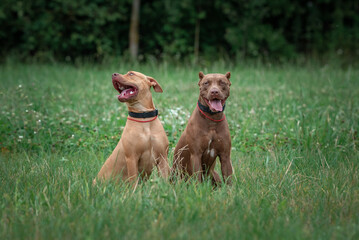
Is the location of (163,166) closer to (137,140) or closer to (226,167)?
(137,140)

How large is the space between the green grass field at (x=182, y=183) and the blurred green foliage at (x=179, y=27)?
699 centimetres

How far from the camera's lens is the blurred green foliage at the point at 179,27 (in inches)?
593

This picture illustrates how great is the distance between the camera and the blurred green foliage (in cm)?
1506

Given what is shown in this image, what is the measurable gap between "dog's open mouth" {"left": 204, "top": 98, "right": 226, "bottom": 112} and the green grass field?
80cm

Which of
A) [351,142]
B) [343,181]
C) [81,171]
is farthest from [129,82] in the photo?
[351,142]

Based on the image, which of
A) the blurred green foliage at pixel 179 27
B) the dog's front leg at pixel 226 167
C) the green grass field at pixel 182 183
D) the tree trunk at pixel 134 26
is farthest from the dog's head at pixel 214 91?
the tree trunk at pixel 134 26

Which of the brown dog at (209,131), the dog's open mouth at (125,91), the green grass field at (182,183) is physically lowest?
the green grass field at (182,183)

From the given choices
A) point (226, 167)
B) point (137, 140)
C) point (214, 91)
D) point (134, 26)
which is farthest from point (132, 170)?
point (134, 26)

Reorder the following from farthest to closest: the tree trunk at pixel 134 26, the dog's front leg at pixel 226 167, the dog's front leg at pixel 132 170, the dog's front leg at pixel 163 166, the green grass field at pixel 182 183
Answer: the tree trunk at pixel 134 26 → the dog's front leg at pixel 226 167 → the dog's front leg at pixel 163 166 → the dog's front leg at pixel 132 170 → the green grass field at pixel 182 183

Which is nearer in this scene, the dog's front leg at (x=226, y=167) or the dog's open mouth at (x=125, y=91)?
the dog's open mouth at (x=125, y=91)

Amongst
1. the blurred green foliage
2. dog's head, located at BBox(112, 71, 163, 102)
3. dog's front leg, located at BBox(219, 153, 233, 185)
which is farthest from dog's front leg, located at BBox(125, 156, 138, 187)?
the blurred green foliage

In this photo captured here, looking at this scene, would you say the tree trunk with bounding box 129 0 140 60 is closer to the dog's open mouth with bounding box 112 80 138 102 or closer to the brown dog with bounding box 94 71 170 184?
the dog's open mouth with bounding box 112 80 138 102

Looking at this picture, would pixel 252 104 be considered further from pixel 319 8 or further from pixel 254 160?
pixel 319 8

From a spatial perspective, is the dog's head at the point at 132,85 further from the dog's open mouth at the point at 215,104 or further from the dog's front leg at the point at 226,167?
the dog's front leg at the point at 226,167
